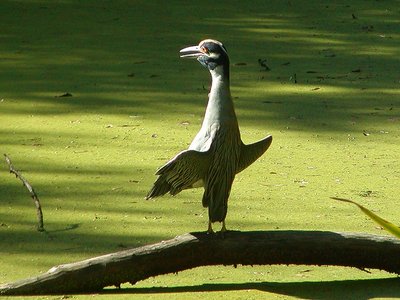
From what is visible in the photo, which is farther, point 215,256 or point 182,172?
point 215,256

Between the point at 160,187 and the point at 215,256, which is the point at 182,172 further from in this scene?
the point at 215,256

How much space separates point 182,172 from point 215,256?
231 mm

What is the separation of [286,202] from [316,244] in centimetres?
73

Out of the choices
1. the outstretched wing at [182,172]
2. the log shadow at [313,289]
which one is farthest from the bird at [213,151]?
the log shadow at [313,289]

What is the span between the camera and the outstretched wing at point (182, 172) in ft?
7.81

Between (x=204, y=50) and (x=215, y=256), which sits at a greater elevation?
(x=204, y=50)

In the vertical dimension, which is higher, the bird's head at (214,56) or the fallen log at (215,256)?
the bird's head at (214,56)

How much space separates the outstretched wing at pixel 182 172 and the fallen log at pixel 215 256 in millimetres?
126

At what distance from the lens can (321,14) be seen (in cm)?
636

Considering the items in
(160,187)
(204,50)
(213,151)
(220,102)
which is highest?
(204,50)

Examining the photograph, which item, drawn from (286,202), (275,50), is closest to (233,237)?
(286,202)

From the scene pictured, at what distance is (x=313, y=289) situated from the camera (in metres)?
2.58

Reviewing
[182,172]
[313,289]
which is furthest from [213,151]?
[313,289]

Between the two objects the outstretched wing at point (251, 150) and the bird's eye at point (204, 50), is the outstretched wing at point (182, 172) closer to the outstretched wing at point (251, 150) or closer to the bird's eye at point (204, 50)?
the outstretched wing at point (251, 150)
